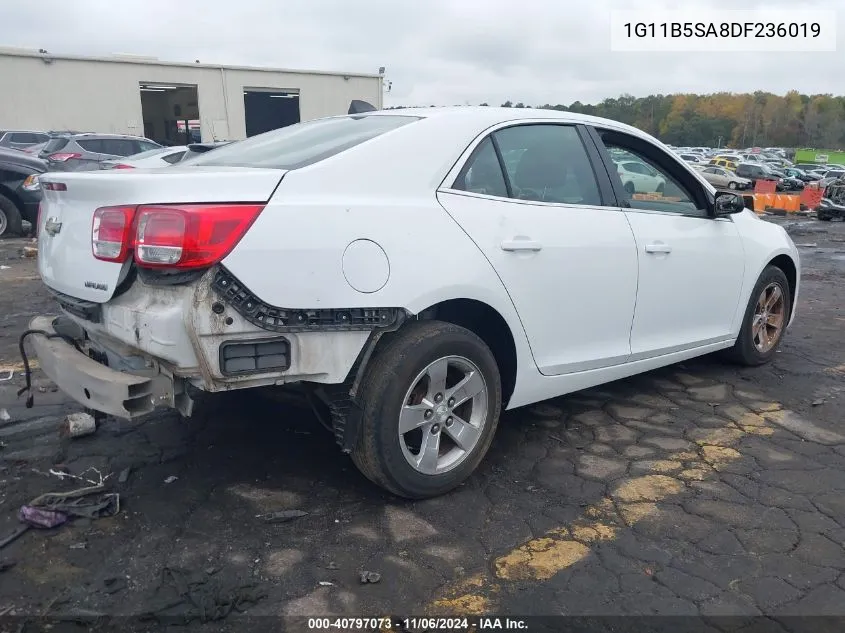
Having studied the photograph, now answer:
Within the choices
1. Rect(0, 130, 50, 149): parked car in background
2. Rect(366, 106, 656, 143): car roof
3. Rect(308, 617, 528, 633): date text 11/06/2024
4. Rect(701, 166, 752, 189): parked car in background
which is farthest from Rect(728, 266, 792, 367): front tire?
Rect(701, 166, 752, 189): parked car in background

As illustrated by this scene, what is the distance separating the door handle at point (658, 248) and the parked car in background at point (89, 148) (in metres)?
12.2

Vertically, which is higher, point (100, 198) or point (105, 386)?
point (100, 198)

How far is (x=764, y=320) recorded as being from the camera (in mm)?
5113

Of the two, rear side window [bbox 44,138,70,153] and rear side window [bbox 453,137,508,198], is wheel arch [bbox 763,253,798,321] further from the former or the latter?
rear side window [bbox 44,138,70,153]

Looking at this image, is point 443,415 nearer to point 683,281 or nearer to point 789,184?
point 683,281

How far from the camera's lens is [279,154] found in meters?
3.18

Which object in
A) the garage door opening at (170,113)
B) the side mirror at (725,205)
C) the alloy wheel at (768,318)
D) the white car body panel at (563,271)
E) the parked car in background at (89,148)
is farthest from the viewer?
the garage door opening at (170,113)

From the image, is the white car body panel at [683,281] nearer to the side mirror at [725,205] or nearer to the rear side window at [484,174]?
the side mirror at [725,205]

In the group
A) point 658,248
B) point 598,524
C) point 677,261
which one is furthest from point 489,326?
point 677,261

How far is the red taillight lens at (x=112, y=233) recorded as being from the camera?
261 centimetres

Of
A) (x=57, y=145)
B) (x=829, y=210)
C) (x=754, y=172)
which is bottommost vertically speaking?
(x=829, y=210)

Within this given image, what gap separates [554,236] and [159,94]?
1378 inches

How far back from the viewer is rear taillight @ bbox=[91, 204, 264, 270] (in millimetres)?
2477

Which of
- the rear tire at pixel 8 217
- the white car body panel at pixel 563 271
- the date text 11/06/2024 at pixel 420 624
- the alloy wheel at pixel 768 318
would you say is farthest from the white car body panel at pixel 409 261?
the rear tire at pixel 8 217
